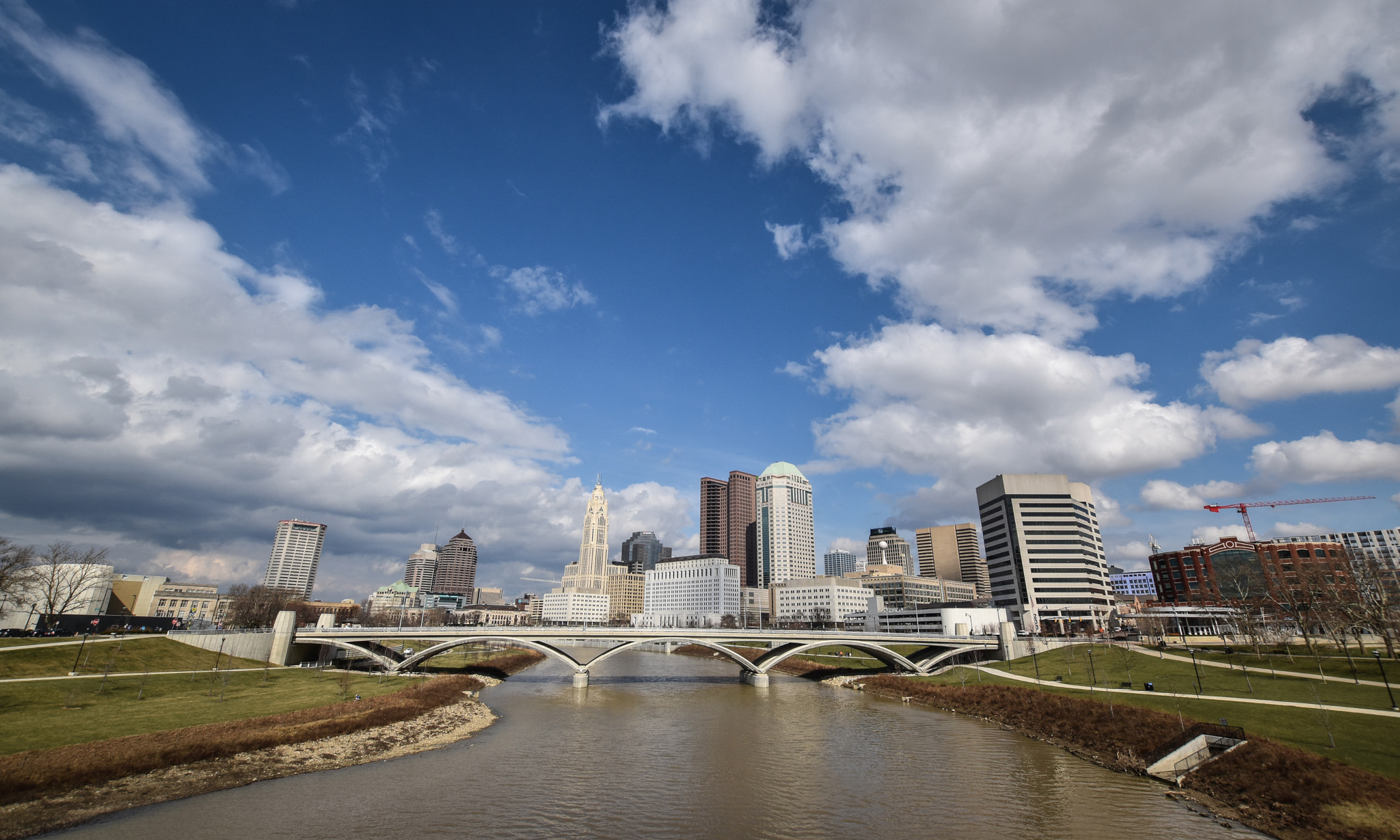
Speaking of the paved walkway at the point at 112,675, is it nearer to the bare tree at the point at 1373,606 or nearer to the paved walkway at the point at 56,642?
the paved walkway at the point at 56,642

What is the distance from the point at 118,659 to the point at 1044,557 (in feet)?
541

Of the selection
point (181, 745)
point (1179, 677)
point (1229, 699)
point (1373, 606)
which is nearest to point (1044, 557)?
point (1179, 677)

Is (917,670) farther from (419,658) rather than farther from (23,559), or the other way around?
(23,559)

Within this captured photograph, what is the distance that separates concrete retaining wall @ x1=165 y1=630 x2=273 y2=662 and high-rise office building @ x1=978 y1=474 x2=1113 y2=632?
142855 millimetres

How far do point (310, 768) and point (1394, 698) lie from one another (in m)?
67.5

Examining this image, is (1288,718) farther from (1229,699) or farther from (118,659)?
(118,659)

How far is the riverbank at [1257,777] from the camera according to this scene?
24.7m

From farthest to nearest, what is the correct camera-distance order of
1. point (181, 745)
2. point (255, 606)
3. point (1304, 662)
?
point (255, 606) < point (1304, 662) < point (181, 745)

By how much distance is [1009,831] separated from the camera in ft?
87.0

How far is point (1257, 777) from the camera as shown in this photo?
29703 mm

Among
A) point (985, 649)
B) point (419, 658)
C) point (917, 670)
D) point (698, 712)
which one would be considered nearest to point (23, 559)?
point (419, 658)

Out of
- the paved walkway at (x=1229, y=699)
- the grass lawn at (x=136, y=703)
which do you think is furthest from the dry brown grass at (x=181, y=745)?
the paved walkway at (x=1229, y=699)

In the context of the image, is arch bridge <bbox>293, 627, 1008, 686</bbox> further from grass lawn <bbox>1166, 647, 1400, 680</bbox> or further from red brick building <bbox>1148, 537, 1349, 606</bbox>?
red brick building <bbox>1148, 537, 1349, 606</bbox>

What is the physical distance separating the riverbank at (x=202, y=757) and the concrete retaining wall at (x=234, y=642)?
3520 cm
